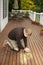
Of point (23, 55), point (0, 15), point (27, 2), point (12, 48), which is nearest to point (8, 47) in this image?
point (12, 48)

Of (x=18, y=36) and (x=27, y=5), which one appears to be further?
(x=27, y=5)

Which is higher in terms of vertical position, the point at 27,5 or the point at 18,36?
the point at 18,36

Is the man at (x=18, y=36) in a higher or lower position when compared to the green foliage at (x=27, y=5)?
higher

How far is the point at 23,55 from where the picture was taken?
5699 mm

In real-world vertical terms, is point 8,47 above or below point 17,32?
below

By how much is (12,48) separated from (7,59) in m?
0.84

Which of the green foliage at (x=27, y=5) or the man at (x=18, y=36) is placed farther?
the green foliage at (x=27, y=5)

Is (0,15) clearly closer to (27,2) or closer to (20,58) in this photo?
(20,58)

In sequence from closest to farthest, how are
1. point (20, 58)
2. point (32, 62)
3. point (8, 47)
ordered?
point (32, 62) < point (20, 58) < point (8, 47)

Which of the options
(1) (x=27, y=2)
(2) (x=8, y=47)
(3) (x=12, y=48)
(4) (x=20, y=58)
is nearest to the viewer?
(4) (x=20, y=58)

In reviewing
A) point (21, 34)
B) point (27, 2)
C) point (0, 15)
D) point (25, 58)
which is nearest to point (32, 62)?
point (25, 58)

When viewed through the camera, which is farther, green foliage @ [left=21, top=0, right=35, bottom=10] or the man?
green foliage @ [left=21, top=0, right=35, bottom=10]

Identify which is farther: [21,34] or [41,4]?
[41,4]

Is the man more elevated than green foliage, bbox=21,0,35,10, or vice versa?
the man
